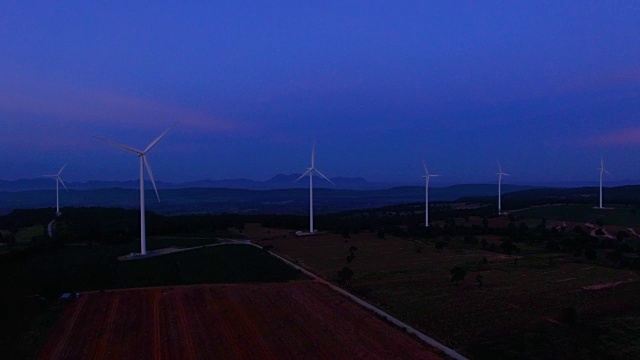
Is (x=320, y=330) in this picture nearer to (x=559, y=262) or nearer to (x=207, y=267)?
(x=207, y=267)

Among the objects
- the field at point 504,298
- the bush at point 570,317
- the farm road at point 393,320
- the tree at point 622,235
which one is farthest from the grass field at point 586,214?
the bush at point 570,317

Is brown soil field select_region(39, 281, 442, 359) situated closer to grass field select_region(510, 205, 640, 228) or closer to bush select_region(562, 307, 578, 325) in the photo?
bush select_region(562, 307, 578, 325)

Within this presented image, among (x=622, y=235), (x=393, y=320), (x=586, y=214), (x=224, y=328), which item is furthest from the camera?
(x=586, y=214)

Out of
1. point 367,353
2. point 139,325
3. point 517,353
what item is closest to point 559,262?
point 517,353

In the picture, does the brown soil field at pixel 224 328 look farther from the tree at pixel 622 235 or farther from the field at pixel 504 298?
the tree at pixel 622 235

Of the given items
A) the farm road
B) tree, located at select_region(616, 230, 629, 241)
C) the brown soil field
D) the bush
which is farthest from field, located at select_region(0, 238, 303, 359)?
tree, located at select_region(616, 230, 629, 241)

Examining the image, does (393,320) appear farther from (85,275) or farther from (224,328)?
(85,275)

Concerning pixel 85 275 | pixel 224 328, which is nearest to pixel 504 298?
pixel 224 328
